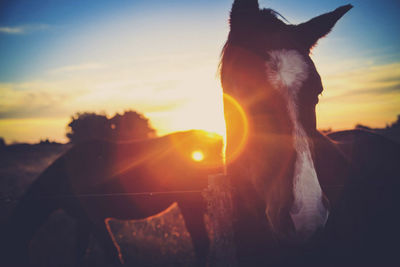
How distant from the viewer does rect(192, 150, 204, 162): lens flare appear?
4.24 m

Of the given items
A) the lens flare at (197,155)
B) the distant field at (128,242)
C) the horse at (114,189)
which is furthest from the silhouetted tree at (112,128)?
the lens flare at (197,155)

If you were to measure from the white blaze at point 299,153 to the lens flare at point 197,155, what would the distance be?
9.63 feet

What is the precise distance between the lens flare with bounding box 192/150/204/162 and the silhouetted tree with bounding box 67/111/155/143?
21.4 ft

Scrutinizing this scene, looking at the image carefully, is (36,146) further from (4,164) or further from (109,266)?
(109,266)

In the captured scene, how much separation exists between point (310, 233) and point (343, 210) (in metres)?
1.37

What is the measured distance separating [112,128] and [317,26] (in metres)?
14.0

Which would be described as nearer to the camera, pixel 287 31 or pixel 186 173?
pixel 287 31

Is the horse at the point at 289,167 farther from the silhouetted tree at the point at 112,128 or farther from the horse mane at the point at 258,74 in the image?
the silhouetted tree at the point at 112,128

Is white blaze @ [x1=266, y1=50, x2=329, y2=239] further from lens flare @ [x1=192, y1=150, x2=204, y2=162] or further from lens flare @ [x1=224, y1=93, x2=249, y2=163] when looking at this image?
lens flare @ [x1=192, y1=150, x2=204, y2=162]

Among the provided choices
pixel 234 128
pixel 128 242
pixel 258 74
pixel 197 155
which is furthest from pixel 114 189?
pixel 258 74

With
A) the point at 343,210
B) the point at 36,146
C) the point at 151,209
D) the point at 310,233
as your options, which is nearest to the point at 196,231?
the point at 151,209

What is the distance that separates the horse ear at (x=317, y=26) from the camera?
1812mm

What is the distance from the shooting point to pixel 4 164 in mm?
10492

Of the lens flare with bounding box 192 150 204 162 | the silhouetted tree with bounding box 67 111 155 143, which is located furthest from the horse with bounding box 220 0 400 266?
the silhouetted tree with bounding box 67 111 155 143
